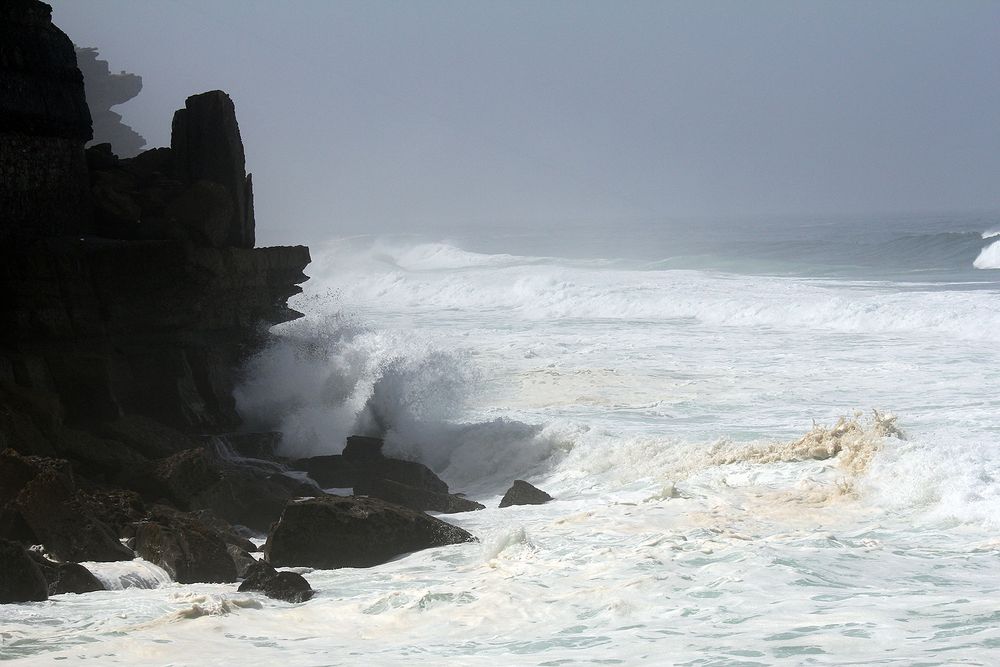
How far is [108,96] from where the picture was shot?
6656cm

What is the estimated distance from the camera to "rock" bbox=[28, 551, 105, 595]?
24.0ft

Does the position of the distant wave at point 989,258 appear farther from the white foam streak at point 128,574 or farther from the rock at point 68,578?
the rock at point 68,578

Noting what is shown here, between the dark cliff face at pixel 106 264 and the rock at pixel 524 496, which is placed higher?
the dark cliff face at pixel 106 264

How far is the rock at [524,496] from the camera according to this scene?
10844 millimetres

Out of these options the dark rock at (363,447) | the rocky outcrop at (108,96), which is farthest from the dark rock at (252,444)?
the rocky outcrop at (108,96)

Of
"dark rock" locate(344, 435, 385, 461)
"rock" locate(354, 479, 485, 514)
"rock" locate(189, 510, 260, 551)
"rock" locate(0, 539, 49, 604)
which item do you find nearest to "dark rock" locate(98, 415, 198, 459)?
"rock" locate(189, 510, 260, 551)

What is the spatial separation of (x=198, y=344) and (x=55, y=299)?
2.11m

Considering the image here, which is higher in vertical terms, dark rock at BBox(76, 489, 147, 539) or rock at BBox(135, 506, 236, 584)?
dark rock at BBox(76, 489, 147, 539)

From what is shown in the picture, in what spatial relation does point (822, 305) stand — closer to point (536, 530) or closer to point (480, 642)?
point (536, 530)

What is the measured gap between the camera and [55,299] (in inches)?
461

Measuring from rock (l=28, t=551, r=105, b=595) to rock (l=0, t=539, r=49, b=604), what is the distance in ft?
0.55

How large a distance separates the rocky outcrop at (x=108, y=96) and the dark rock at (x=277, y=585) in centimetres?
5842

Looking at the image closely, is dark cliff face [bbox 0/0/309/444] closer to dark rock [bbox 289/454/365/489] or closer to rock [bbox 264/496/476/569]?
dark rock [bbox 289/454/365/489]

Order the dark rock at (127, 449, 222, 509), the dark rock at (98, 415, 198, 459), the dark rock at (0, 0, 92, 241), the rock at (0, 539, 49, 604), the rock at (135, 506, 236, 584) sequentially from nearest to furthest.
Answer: the rock at (0, 539, 49, 604) < the rock at (135, 506, 236, 584) < the dark rock at (127, 449, 222, 509) < the dark rock at (98, 415, 198, 459) < the dark rock at (0, 0, 92, 241)
